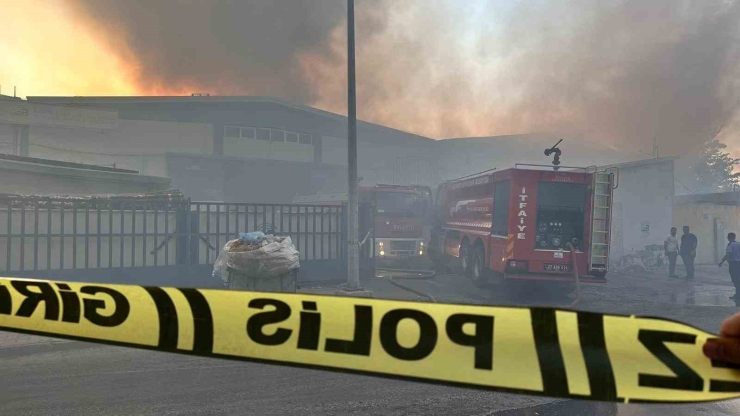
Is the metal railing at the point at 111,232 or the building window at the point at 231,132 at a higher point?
the building window at the point at 231,132

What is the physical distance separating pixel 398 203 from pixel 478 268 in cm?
418

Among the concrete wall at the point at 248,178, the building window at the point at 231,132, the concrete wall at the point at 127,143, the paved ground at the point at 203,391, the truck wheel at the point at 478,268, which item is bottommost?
the paved ground at the point at 203,391

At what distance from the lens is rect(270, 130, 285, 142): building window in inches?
1079

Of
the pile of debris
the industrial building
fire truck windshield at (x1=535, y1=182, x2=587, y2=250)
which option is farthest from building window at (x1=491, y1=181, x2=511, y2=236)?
the industrial building

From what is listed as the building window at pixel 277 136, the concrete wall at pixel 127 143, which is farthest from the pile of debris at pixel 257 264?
the building window at pixel 277 136

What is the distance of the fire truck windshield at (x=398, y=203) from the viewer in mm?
15875

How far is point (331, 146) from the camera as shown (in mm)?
29547

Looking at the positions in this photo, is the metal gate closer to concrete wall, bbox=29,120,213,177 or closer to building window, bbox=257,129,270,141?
concrete wall, bbox=29,120,213,177

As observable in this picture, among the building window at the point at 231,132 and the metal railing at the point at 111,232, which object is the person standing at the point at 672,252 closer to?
the metal railing at the point at 111,232

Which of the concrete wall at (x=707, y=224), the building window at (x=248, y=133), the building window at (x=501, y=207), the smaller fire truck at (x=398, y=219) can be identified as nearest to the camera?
the building window at (x=501, y=207)

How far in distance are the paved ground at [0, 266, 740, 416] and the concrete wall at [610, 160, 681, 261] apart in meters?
17.0

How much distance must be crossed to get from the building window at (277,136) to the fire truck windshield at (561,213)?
62.1ft

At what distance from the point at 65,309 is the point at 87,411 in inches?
82.3

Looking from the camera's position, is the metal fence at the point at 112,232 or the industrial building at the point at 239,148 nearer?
the metal fence at the point at 112,232
